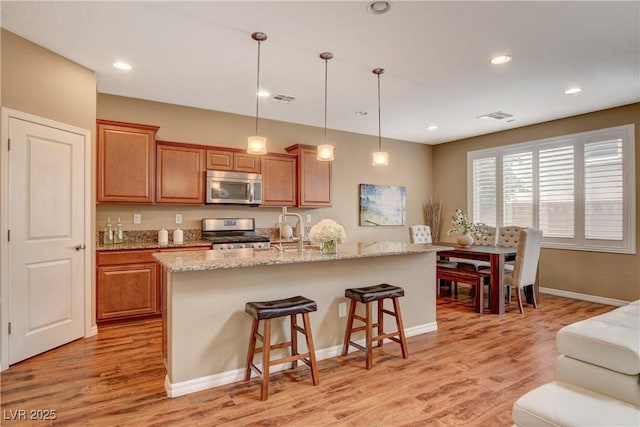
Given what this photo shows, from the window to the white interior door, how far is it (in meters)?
6.15

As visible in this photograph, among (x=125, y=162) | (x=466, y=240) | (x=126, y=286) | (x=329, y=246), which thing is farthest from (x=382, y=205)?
(x=126, y=286)

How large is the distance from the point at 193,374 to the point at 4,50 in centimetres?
295

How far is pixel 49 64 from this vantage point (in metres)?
A: 3.12

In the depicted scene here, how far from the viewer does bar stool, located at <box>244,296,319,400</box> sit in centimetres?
237

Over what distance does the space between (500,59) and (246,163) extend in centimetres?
325

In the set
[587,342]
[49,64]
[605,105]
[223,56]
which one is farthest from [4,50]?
[605,105]

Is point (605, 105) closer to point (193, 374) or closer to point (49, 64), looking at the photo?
point (193, 374)

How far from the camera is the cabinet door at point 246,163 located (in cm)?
480

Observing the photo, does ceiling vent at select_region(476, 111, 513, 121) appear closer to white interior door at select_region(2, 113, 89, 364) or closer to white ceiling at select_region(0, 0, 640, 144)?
white ceiling at select_region(0, 0, 640, 144)

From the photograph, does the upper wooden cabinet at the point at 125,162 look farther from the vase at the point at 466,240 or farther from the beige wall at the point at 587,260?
the beige wall at the point at 587,260

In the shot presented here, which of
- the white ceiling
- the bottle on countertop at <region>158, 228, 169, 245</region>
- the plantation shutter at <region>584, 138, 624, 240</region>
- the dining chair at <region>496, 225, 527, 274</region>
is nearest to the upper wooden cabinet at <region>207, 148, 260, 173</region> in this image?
the white ceiling

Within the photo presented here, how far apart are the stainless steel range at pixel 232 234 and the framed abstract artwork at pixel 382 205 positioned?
2167 mm

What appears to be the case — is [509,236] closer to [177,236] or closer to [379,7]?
[379,7]

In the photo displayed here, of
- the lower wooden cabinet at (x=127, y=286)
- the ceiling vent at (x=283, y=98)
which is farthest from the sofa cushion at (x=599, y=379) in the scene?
the lower wooden cabinet at (x=127, y=286)
